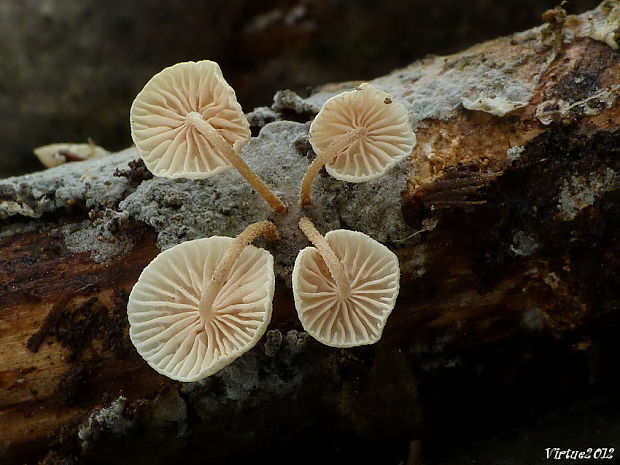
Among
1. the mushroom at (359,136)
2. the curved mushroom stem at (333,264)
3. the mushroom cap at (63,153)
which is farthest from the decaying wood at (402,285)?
the mushroom cap at (63,153)

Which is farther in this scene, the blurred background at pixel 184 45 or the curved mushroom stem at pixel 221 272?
the blurred background at pixel 184 45

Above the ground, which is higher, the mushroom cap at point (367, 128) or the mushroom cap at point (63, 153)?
the mushroom cap at point (63, 153)

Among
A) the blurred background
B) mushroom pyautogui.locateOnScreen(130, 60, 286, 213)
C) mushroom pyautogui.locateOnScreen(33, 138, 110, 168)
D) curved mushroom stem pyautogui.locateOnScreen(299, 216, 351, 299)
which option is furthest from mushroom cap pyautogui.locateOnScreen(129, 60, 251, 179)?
the blurred background

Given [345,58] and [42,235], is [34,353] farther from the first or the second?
[345,58]

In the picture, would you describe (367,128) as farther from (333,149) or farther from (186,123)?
(186,123)

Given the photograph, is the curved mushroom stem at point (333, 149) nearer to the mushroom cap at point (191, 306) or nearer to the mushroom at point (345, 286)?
the mushroom at point (345, 286)

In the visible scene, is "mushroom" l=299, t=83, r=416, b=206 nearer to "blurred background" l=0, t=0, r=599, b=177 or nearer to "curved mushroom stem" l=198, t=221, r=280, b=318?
"curved mushroom stem" l=198, t=221, r=280, b=318

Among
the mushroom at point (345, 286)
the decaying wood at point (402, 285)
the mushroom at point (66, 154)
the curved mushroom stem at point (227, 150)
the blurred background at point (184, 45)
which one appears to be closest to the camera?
the mushroom at point (345, 286)
